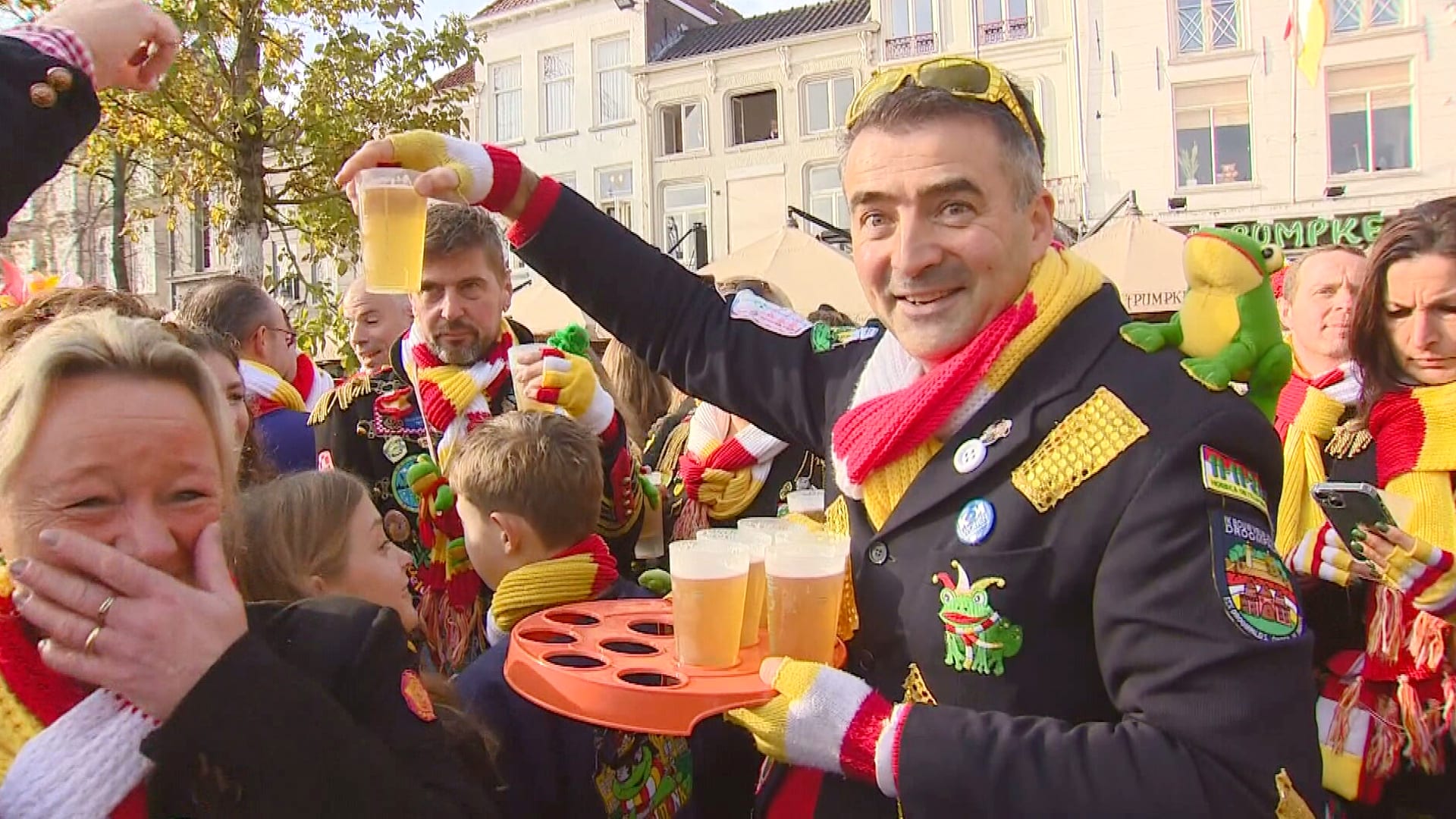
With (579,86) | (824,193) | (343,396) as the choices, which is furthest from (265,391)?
(579,86)

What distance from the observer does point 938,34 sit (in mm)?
19734

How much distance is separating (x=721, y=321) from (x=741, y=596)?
75 centimetres

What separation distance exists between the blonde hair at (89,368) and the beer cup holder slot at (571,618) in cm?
67

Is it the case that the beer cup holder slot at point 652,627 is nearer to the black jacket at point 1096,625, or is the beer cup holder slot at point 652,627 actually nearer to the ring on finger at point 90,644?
the black jacket at point 1096,625

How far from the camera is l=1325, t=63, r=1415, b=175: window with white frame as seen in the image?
1645 cm

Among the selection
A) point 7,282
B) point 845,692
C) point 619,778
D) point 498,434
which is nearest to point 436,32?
point 7,282

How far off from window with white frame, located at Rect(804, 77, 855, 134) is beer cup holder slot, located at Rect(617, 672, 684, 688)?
20469mm

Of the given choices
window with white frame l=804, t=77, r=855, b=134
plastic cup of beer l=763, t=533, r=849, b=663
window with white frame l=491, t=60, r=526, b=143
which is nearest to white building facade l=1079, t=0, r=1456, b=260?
window with white frame l=804, t=77, r=855, b=134

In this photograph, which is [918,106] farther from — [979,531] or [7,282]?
[7,282]

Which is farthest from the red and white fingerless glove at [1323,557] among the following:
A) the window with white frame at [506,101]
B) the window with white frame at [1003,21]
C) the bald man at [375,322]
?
the window with white frame at [506,101]

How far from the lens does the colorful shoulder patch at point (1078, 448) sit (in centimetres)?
154

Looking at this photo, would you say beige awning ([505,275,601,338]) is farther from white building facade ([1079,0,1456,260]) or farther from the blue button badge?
white building facade ([1079,0,1456,260])

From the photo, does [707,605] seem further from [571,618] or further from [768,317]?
[768,317]

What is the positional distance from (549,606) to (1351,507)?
176 centimetres
